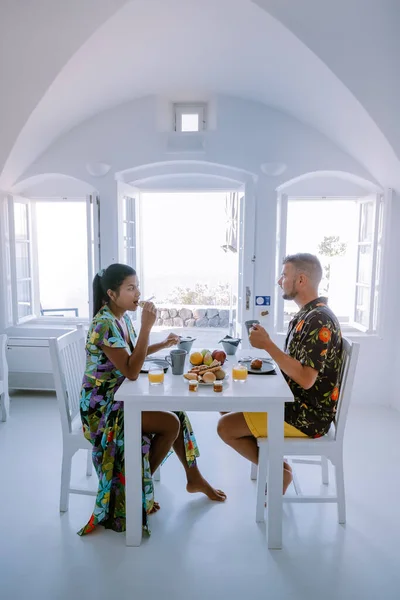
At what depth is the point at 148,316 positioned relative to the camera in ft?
6.46

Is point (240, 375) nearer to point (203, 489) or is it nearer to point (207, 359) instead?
point (207, 359)

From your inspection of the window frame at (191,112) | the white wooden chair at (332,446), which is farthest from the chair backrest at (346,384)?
the window frame at (191,112)

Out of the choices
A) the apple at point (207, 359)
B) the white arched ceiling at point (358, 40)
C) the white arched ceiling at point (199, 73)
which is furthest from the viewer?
the white arched ceiling at point (199, 73)

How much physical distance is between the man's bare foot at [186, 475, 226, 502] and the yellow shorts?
0.47 meters

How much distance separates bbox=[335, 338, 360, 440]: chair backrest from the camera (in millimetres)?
1909

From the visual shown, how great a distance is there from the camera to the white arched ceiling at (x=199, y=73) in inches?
101

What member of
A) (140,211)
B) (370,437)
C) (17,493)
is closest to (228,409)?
(17,493)

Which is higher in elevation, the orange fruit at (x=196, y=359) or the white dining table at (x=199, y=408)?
the orange fruit at (x=196, y=359)

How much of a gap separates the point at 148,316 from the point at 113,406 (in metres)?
0.45

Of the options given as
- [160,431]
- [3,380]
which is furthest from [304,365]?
[3,380]

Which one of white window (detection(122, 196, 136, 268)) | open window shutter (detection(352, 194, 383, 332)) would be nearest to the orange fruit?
white window (detection(122, 196, 136, 268))

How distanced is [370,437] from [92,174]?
3058 millimetres

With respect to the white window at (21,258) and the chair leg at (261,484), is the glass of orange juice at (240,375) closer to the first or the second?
the chair leg at (261,484)

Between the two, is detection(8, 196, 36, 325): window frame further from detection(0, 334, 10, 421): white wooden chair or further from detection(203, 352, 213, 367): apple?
detection(203, 352, 213, 367): apple
